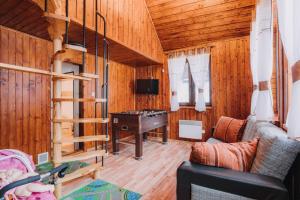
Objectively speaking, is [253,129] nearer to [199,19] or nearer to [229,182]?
[229,182]

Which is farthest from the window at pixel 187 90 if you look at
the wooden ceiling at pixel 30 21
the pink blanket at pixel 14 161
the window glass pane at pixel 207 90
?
the pink blanket at pixel 14 161

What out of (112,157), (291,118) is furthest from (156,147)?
(291,118)

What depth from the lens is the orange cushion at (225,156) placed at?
1.34 meters

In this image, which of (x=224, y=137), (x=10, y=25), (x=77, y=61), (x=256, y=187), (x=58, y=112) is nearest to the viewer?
(x=256, y=187)

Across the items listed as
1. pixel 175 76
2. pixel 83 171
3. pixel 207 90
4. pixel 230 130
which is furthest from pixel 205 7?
pixel 83 171

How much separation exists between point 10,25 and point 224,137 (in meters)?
3.85

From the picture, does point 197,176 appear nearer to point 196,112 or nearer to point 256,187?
point 256,187

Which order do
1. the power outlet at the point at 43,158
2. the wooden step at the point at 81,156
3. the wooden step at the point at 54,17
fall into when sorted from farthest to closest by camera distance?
the power outlet at the point at 43,158
the wooden step at the point at 81,156
the wooden step at the point at 54,17

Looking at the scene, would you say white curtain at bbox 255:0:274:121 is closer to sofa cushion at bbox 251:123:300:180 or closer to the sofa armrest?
sofa cushion at bbox 251:123:300:180

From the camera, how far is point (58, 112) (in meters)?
2.25

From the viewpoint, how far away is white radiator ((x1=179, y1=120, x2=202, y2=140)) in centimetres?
449

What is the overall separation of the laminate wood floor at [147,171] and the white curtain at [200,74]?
1.16 m

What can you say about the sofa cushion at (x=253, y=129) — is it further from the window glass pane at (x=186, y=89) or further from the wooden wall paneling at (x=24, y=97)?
the wooden wall paneling at (x=24, y=97)

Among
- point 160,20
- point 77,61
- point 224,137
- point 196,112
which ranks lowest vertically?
point 224,137
